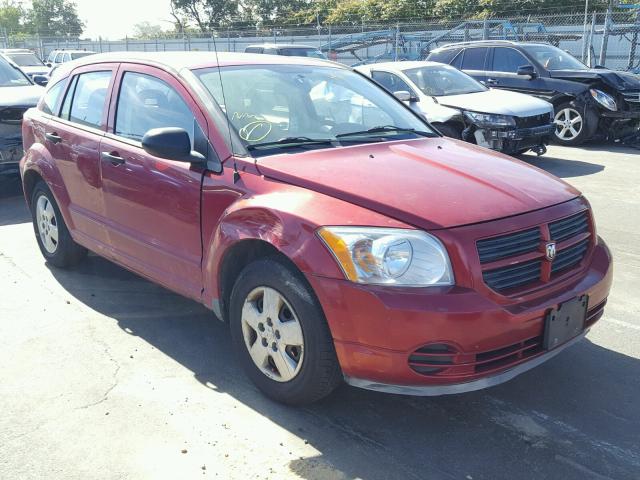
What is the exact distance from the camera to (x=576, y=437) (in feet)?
10.1

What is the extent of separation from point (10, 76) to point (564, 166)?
27.6 feet

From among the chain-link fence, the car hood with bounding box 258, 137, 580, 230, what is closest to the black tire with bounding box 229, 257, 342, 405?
the car hood with bounding box 258, 137, 580, 230

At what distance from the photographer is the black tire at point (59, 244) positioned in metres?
5.31

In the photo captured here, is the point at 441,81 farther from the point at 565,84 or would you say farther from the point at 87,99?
the point at 87,99

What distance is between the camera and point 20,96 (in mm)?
8445

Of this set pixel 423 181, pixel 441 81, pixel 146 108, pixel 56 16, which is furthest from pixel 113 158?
pixel 56 16

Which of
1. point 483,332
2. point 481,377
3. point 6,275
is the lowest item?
point 6,275

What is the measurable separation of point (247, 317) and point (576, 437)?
172 cm

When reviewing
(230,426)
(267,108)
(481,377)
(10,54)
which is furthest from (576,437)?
(10,54)

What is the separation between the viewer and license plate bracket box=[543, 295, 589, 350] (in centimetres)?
301

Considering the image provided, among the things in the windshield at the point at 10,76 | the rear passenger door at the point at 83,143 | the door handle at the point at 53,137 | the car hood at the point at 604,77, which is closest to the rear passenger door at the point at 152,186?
the rear passenger door at the point at 83,143

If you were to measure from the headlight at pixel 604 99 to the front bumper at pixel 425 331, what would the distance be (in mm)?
9421

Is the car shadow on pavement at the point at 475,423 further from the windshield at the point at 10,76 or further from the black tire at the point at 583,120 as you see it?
the black tire at the point at 583,120

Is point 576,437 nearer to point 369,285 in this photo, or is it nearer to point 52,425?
point 369,285
